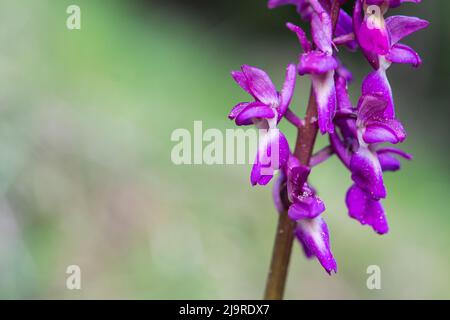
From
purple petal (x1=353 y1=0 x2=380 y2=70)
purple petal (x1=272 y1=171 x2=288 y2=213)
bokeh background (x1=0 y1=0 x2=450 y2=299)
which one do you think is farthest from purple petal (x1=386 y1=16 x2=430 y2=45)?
bokeh background (x1=0 y1=0 x2=450 y2=299)

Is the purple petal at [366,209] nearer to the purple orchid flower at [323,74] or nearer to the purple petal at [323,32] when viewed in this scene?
the purple orchid flower at [323,74]

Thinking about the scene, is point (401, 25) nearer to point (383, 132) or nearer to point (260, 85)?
point (383, 132)

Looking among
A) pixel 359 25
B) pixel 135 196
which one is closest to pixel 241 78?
pixel 359 25

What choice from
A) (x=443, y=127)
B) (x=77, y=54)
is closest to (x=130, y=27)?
(x=77, y=54)

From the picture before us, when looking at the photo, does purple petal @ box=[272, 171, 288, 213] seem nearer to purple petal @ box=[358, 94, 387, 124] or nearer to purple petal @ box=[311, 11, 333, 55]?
purple petal @ box=[358, 94, 387, 124]

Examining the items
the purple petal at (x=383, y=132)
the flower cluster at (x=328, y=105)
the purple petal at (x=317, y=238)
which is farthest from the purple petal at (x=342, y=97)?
the purple petal at (x=317, y=238)
